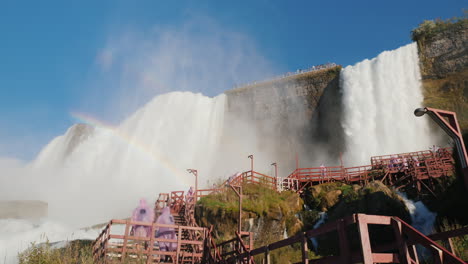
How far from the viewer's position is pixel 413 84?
113 feet

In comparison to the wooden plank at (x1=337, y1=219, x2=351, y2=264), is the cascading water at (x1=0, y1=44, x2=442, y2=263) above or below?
above

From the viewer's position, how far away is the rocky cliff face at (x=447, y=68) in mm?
32812

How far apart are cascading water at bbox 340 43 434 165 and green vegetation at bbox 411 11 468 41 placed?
135 centimetres

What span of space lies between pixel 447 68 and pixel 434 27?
4791 mm

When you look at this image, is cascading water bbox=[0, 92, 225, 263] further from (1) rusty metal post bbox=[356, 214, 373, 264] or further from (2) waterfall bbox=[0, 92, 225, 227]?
(1) rusty metal post bbox=[356, 214, 373, 264]

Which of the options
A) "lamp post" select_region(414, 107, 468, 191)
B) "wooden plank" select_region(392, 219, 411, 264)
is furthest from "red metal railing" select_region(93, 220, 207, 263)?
"lamp post" select_region(414, 107, 468, 191)

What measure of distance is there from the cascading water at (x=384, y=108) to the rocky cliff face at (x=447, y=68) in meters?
0.90

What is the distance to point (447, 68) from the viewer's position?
112 feet

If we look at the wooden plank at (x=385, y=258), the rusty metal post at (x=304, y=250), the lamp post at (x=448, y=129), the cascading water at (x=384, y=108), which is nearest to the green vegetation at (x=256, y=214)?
the lamp post at (x=448, y=129)


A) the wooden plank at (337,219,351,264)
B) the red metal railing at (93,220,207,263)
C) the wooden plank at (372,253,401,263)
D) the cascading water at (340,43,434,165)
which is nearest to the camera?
the wooden plank at (372,253,401,263)

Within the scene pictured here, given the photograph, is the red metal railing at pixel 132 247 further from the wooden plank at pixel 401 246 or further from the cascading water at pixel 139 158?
the cascading water at pixel 139 158

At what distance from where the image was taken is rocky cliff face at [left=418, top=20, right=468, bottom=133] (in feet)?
108

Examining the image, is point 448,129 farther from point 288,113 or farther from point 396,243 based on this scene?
point 288,113

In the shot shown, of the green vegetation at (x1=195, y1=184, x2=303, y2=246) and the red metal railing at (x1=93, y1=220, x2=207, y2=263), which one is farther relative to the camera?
the green vegetation at (x1=195, y1=184, x2=303, y2=246)
